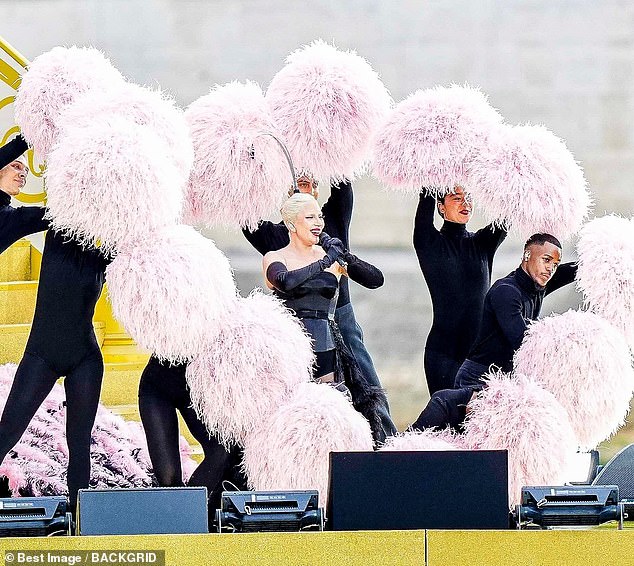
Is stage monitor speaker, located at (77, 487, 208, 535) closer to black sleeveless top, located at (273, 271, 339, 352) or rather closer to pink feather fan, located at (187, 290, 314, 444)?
pink feather fan, located at (187, 290, 314, 444)

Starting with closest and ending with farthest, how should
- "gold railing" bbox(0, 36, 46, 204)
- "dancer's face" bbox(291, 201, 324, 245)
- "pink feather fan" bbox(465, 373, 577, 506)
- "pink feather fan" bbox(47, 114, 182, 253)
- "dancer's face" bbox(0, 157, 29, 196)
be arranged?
"pink feather fan" bbox(47, 114, 182, 253) → "pink feather fan" bbox(465, 373, 577, 506) → "dancer's face" bbox(291, 201, 324, 245) → "dancer's face" bbox(0, 157, 29, 196) → "gold railing" bbox(0, 36, 46, 204)

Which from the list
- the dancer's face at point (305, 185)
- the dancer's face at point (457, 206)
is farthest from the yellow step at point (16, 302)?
the dancer's face at point (457, 206)

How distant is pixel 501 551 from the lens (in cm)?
317

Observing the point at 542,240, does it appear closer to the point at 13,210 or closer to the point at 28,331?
the point at 13,210

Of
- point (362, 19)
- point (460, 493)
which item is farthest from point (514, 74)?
point (460, 493)

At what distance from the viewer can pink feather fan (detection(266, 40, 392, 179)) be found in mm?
4484

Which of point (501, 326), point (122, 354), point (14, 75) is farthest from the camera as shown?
point (14, 75)

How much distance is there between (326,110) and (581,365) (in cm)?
136

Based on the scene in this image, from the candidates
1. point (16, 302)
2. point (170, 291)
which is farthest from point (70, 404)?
point (16, 302)

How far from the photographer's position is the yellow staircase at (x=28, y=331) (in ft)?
16.9

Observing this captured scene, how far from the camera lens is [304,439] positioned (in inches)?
155

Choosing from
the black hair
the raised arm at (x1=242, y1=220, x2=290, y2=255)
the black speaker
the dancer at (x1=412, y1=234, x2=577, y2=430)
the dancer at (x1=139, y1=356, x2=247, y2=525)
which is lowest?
the black speaker

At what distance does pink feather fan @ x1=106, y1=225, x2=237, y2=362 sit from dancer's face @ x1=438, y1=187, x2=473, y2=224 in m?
1.00

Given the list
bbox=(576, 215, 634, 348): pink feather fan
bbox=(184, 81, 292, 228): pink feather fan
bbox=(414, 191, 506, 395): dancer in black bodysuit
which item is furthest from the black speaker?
bbox=(184, 81, 292, 228): pink feather fan
